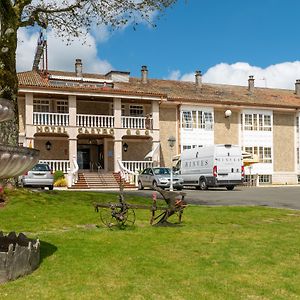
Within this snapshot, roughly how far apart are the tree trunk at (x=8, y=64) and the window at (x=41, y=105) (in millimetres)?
20665

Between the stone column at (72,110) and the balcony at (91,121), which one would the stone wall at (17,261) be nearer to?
the balcony at (91,121)

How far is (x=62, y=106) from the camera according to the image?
37469 millimetres

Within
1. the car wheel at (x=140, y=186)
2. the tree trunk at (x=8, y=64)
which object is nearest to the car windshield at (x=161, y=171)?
the car wheel at (x=140, y=186)

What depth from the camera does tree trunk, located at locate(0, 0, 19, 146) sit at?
1538 centimetres

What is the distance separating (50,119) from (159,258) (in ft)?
93.8

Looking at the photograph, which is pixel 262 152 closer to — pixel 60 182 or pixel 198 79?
pixel 198 79

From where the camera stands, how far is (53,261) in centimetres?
720

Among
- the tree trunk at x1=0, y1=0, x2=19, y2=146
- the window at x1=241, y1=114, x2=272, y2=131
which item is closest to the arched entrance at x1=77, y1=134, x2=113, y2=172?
the window at x1=241, y1=114, x2=272, y2=131

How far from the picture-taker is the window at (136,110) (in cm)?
3953

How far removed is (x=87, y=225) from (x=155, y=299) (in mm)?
6338

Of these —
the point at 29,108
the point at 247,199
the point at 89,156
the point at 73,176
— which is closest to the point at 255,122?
the point at 89,156

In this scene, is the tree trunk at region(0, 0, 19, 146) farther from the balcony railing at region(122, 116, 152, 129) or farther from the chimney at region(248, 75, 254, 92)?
the chimney at region(248, 75, 254, 92)

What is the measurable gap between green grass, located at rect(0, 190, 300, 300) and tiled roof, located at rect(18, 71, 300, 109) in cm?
2451

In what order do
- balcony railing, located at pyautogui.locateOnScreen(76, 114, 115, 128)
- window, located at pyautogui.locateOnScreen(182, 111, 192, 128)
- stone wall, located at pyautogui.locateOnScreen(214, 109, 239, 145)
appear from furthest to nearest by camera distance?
stone wall, located at pyautogui.locateOnScreen(214, 109, 239, 145), window, located at pyautogui.locateOnScreen(182, 111, 192, 128), balcony railing, located at pyautogui.locateOnScreen(76, 114, 115, 128)
